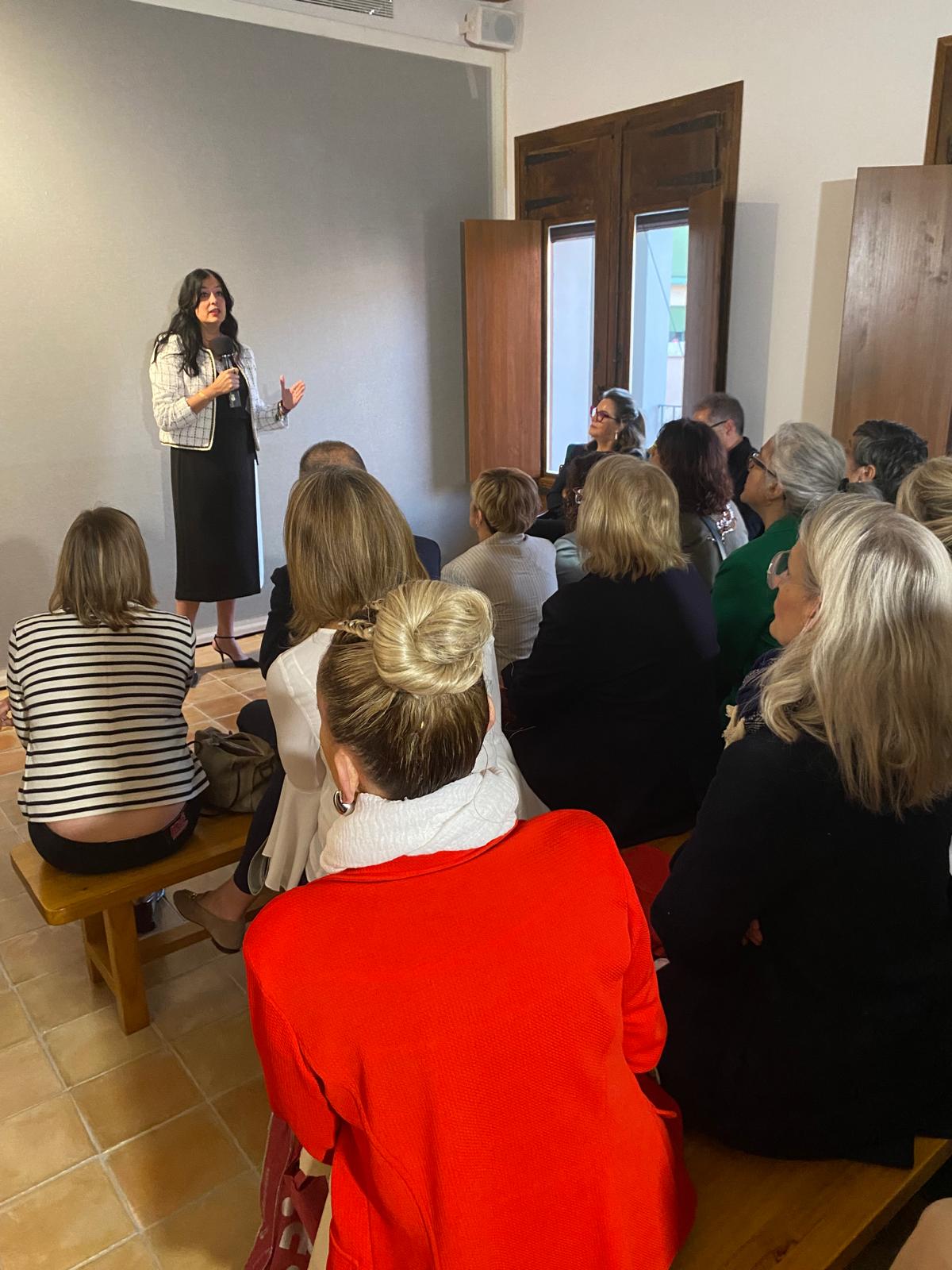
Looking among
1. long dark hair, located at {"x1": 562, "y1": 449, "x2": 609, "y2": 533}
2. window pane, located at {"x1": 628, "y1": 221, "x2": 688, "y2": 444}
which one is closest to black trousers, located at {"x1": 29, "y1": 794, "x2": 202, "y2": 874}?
long dark hair, located at {"x1": 562, "y1": 449, "x2": 609, "y2": 533}

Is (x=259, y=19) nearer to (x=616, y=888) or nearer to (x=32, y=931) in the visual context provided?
(x=32, y=931)

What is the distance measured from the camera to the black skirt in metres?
4.18

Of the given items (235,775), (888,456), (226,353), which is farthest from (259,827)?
(226,353)

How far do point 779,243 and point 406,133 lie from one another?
2.14 m

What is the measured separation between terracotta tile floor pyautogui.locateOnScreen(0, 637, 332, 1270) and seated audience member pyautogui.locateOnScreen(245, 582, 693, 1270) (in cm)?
86

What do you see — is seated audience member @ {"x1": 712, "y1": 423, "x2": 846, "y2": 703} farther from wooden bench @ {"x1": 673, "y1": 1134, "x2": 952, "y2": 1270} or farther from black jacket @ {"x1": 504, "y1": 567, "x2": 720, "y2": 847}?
wooden bench @ {"x1": 673, "y1": 1134, "x2": 952, "y2": 1270}

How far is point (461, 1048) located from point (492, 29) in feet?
18.6

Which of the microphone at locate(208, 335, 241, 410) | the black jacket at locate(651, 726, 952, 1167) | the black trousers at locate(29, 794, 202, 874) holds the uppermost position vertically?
the microphone at locate(208, 335, 241, 410)

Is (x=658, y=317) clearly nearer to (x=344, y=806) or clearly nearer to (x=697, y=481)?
(x=697, y=481)

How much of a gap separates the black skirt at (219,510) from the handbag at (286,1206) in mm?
3306

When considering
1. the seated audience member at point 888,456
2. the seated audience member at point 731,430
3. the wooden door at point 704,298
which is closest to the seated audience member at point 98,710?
the seated audience member at point 888,456

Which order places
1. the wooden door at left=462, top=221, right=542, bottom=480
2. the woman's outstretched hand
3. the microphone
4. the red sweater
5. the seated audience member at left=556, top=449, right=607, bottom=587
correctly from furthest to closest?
the wooden door at left=462, top=221, right=542, bottom=480
the woman's outstretched hand
the microphone
the seated audience member at left=556, top=449, right=607, bottom=587
the red sweater

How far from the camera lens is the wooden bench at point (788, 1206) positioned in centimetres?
120

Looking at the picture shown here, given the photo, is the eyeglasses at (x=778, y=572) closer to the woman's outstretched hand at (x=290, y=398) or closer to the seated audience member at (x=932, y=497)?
the seated audience member at (x=932, y=497)
